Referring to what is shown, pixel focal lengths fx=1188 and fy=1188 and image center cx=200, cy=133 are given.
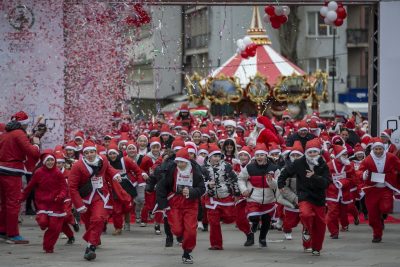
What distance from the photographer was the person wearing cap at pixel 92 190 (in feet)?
55.2

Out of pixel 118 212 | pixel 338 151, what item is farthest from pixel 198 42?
pixel 338 151

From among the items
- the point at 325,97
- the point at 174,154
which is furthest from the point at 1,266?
the point at 325,97

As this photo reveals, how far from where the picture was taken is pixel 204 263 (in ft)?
54.3

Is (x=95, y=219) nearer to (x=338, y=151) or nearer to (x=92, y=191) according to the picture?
(x=92, y=191)

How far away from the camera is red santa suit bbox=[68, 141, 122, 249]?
1683 cm

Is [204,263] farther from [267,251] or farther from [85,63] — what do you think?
[85,63]

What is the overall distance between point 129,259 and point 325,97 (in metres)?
27.7

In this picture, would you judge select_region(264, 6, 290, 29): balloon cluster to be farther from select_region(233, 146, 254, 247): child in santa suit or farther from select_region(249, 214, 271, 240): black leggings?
select_region(249, 214, 271, 240): black leggings

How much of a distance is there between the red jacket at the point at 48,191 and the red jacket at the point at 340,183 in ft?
15.9

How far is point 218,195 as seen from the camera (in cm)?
1842

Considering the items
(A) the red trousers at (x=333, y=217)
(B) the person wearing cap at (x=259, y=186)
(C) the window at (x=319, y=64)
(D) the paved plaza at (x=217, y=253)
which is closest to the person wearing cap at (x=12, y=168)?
A: (D) the paved plaza at (x=217, y=253)

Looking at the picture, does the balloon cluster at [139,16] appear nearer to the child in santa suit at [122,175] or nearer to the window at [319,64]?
the child in santa suit at [122,175]

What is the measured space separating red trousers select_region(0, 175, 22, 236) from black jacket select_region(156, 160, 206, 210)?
323 cm

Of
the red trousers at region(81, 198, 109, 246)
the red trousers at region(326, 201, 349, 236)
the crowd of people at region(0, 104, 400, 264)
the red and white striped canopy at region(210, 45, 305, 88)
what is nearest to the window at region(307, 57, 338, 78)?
the red and white striped canopy at region(210, 45, 305, 88)
